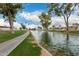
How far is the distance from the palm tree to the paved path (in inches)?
5.2

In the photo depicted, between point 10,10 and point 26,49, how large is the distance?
56cm

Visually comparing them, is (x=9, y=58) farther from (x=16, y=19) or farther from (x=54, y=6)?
(x=54, y=6)

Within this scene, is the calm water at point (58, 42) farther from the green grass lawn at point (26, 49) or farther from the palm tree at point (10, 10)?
the palm tree at point (10, 10)

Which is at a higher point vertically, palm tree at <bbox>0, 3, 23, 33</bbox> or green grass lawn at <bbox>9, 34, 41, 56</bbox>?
palm tree at <bbox>0, 3, 23, 33</bbox>

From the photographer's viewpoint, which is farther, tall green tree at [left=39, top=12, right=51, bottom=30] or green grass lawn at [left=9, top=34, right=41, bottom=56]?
tall green tree at [left=39, top=12, right=51, bottom=30]

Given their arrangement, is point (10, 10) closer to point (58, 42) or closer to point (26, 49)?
point (26, 49)

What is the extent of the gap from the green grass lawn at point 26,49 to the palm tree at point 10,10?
0.24m

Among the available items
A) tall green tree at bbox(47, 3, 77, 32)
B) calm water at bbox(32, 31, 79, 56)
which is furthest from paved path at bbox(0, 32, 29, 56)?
A: tall green tree at bbox(47, 3, 77, 32)

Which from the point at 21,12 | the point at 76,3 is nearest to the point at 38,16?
the point at 21,12

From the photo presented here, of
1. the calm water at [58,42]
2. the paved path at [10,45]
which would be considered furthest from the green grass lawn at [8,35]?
the calm water at [58,42]

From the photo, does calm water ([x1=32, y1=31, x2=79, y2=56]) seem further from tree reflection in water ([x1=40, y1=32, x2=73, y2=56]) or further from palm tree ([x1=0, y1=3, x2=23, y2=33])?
palm tree ([x1=0, y1=3, x2=23, y2=33])

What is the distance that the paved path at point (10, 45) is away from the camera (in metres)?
3.84

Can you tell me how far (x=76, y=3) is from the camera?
390 centimetres

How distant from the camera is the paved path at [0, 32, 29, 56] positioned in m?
3.84
